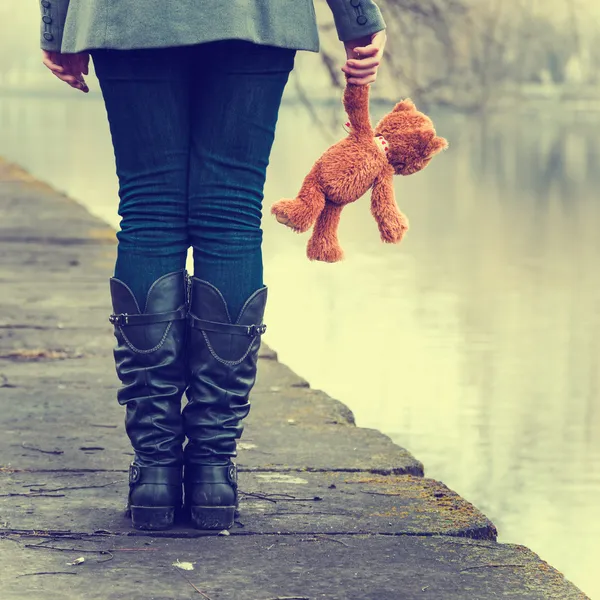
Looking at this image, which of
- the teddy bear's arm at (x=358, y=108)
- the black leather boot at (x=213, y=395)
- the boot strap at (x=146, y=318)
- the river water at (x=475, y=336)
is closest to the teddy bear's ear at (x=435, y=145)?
the teddy bear's arm at (x=358, y=108)

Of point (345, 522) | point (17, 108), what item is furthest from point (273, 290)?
point (17, 108)

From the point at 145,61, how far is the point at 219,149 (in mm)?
184

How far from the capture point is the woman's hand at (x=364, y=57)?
2307mm

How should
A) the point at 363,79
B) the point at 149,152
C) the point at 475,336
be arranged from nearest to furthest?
the point at 149,152 < the point at 363,79 < the point at 475,336

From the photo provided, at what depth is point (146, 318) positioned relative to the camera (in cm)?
226

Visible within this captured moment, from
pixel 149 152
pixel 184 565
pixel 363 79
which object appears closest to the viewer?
pixel 184 565

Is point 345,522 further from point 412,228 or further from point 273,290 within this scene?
point 412,228

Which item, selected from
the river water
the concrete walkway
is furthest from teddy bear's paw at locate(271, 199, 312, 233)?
the river water

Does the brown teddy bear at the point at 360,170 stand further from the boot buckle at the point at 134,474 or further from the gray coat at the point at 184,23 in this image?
the boot buckle at the point at 134,474

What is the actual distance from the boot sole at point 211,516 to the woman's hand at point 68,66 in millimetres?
751

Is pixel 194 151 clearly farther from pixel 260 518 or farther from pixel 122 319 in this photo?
pixel 260 518

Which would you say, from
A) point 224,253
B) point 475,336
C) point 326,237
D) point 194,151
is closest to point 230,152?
point 194,151

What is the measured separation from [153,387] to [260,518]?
0.31 m

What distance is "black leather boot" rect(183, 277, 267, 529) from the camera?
2275 millimetres
